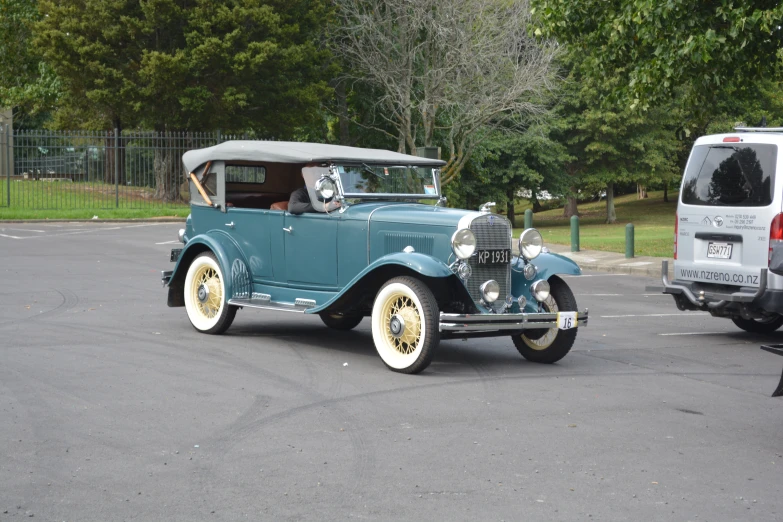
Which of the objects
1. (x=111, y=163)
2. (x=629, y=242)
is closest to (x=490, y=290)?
(x=629, y=242)

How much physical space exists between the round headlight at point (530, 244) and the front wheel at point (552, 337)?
0.32m

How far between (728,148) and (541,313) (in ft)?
12.2

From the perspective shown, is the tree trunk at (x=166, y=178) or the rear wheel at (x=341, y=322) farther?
the tree trunk at (x=166, y=178)

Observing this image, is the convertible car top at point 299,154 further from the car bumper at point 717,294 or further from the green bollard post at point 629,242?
the green bollard post at point 629,242

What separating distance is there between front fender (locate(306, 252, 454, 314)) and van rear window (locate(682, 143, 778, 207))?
397 cm

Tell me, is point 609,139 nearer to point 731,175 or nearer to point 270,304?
point 731,175

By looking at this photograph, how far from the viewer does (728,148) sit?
11.1 metres

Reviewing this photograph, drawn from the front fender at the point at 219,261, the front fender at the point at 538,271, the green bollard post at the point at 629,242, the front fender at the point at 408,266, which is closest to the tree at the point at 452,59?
the green bollard post at the point at 629,242

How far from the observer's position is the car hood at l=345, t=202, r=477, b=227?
9.02 meters

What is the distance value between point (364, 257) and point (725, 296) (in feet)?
13.3

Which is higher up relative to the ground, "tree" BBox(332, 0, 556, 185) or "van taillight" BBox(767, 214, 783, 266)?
"tree" BBox(332, 0, 556, 185)

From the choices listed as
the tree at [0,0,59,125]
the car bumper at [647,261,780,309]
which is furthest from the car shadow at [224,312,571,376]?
the tree at [0,0,59,125]

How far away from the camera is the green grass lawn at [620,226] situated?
2612 centimetres

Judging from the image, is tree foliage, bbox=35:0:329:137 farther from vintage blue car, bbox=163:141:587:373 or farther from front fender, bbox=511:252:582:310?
front fender, bbox=511:252:582:310
